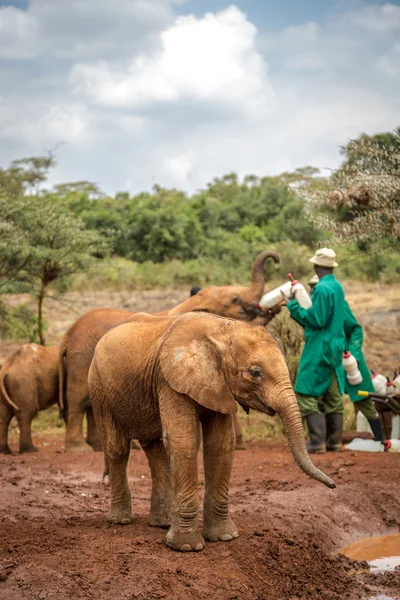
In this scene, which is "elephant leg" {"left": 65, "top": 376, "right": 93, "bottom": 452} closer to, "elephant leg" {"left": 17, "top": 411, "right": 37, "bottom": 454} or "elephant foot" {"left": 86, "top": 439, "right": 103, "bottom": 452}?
"elephant foot" {"left": 86, "top": 439, "right": 103, "bottom": 452}

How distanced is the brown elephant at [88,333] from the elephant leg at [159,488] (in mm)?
3860

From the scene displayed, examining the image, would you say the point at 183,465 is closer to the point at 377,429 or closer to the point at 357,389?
the point at 357,389

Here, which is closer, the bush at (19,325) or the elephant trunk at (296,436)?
the elephant trunk at (296,436)

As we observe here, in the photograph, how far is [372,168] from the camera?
11086 mm

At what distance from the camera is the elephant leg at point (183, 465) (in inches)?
230

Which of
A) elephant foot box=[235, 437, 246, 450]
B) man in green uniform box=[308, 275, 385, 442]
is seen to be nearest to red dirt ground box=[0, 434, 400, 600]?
man in green uniform box=[308, 275, 385, 442]

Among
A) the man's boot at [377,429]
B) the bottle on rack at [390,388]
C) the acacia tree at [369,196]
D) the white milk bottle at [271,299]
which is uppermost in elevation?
the acacia tree at [369,196]

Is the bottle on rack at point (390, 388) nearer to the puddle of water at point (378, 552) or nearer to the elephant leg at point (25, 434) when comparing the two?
the puddle of water at point (378, 552)

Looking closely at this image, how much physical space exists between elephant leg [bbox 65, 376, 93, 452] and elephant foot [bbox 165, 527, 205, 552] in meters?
5.01

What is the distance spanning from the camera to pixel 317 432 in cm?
970

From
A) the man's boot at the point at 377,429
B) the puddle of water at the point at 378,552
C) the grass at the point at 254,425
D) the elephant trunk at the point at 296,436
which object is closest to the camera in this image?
the elephant trunk at the point at 296,436

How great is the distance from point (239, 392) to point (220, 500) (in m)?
0.85

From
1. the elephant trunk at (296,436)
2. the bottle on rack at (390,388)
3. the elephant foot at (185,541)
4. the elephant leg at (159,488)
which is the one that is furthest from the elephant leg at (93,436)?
the elephant trunk at (296,436)

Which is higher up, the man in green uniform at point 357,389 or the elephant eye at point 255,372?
the elephant eye at point 255,372
